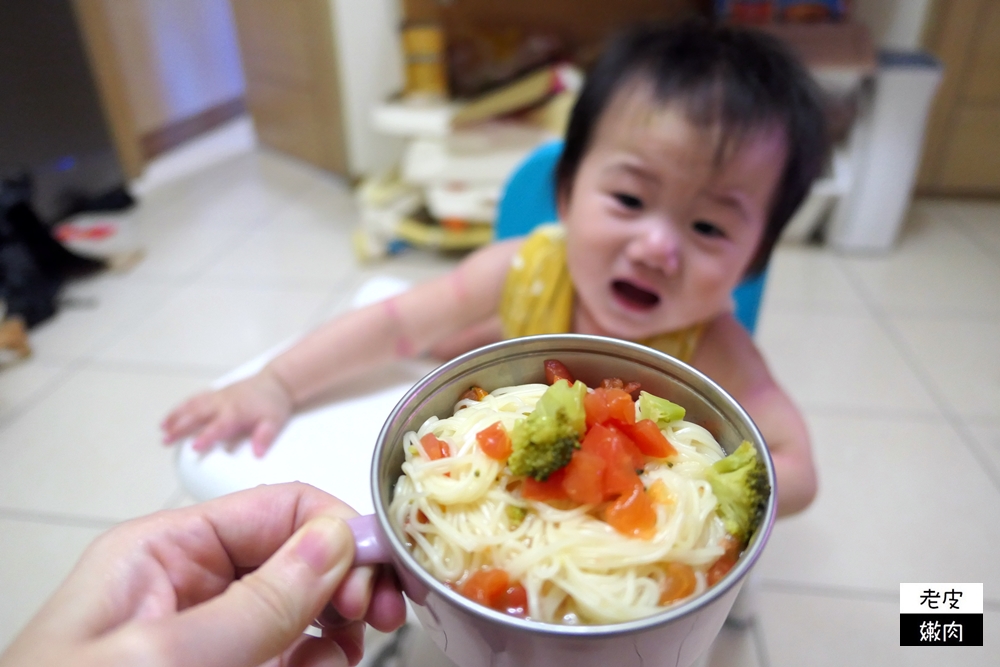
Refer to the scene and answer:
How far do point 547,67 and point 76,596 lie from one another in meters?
1.49

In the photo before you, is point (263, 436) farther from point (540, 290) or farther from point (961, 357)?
point (961, 357)

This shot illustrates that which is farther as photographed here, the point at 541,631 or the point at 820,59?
the point at 820,59

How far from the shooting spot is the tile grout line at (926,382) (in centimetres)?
96

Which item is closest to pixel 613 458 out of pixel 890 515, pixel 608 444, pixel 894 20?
pixel 608 444

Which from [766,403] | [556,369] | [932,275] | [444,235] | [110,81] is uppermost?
[556,369]

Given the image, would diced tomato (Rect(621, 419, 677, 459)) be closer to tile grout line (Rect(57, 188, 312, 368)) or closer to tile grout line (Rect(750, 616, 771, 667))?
tile grout line (Rect(750, 616, 771, 667))

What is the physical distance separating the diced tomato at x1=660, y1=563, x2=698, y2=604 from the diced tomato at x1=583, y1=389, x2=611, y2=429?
0.25 feet

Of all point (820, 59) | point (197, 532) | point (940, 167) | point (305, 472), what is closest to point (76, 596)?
point (197, 532)

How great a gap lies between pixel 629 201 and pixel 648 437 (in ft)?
1.20

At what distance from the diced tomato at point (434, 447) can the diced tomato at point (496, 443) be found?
0.07ft

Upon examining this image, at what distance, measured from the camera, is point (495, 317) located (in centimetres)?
88

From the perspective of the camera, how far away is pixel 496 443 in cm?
Result: 35

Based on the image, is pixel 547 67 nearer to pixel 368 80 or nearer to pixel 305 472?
pixel 368 80

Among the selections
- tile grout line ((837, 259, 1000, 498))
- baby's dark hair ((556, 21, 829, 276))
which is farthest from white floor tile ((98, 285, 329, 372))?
tile grout line ((837, 259, 1000, 498))
